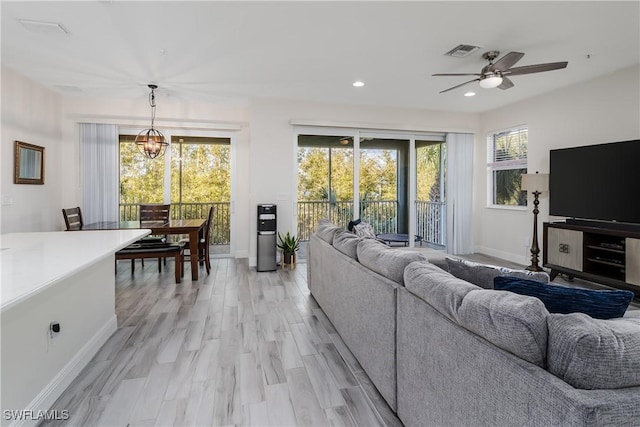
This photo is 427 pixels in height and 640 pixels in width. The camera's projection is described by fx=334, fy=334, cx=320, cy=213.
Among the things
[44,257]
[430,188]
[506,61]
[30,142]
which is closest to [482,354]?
[44,257]

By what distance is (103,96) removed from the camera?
5.14 metres

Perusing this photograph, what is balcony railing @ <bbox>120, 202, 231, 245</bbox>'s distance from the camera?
569 centimetres

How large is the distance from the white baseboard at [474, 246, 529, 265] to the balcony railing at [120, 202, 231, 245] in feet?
15.6

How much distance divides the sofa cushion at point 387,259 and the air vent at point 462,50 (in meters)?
2.40

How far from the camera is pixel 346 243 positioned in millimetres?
2633

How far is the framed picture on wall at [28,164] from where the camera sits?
4.18 meters

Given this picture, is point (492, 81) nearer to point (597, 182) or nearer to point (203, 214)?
point (597, 182)

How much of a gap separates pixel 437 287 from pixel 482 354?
349 millimetres

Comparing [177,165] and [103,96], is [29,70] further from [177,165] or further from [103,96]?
[177,165]

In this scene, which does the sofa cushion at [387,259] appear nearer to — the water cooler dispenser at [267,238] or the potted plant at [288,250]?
the water cooler dispenser at [267,238]

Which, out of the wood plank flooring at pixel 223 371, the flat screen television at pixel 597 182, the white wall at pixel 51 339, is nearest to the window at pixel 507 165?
the flat screen television at pixel 597 182

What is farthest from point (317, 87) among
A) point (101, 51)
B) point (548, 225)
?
point (548, 225)

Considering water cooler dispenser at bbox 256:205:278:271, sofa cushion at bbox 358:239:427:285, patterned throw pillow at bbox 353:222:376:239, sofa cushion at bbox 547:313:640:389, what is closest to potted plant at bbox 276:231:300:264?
water cooler dispenser at bbox 256:205:278:271

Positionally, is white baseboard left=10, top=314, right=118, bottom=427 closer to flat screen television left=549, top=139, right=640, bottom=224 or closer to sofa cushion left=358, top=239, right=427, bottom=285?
sofa cushion left=358, top=239, right=427, bottom=285
